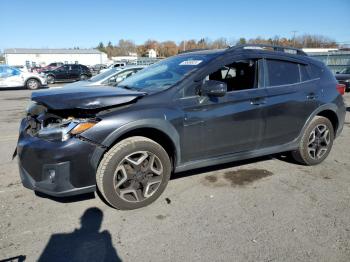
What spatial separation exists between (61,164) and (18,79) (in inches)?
714

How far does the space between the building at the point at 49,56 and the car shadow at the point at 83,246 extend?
75.8m

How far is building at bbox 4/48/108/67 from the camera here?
74.2m

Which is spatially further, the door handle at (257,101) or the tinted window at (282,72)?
the tinted window at (282,72)

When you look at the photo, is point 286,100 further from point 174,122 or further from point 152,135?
point 152,135

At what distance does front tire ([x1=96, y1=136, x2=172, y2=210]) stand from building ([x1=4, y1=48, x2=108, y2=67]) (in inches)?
2971

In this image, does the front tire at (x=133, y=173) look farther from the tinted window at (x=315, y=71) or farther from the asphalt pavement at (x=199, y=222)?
the tinted window at (x=315, y=71)

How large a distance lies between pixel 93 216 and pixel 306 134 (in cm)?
322

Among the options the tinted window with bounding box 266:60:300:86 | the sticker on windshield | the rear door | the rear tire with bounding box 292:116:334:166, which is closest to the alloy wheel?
the sticker on windshield

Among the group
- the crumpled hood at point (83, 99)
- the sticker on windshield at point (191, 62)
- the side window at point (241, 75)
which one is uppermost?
the sticker on windshield at point (191, 62)

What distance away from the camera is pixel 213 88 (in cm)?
363

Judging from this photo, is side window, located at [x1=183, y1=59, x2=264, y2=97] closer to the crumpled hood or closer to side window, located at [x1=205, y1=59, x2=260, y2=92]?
Answer: side window, located at [x1=205, y1=59, x2=260, y2=92]

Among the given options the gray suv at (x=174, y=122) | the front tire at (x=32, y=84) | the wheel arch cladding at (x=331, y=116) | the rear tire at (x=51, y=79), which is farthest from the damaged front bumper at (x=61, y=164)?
the rear tire at (x=51, y=79)

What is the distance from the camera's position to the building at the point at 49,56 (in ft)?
244

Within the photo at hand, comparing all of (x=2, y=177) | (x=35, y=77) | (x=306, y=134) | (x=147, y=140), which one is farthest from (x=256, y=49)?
(x=35, y=77)
